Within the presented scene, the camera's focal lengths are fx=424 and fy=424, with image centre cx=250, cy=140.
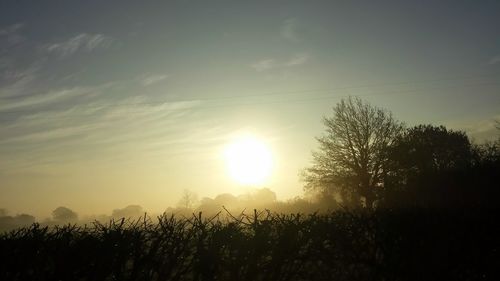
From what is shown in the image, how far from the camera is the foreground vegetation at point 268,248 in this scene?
561 cm

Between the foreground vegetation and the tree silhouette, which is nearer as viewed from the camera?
the foreground vegetation

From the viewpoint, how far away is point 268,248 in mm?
7176

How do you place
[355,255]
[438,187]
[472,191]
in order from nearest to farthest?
[355,255] → [472,191] → [438,187]

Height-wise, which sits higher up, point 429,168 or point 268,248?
point 429,168

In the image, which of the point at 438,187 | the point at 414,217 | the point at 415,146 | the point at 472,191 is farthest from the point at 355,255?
the point at 415,146

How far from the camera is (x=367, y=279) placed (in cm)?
838

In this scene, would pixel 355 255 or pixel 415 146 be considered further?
pixel 415 146

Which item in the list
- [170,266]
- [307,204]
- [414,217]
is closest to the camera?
[170,266]

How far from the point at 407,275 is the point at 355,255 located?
1.29 metres

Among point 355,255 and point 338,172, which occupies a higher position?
point 338,172

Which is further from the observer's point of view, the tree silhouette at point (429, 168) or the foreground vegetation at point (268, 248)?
the tree silhouette at point (429, 168)

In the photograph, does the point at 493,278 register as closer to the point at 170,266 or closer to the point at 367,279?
the point at 367,279

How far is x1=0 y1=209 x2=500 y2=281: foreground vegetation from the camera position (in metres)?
5.61

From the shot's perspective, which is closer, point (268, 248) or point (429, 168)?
→ point (268, 248)
